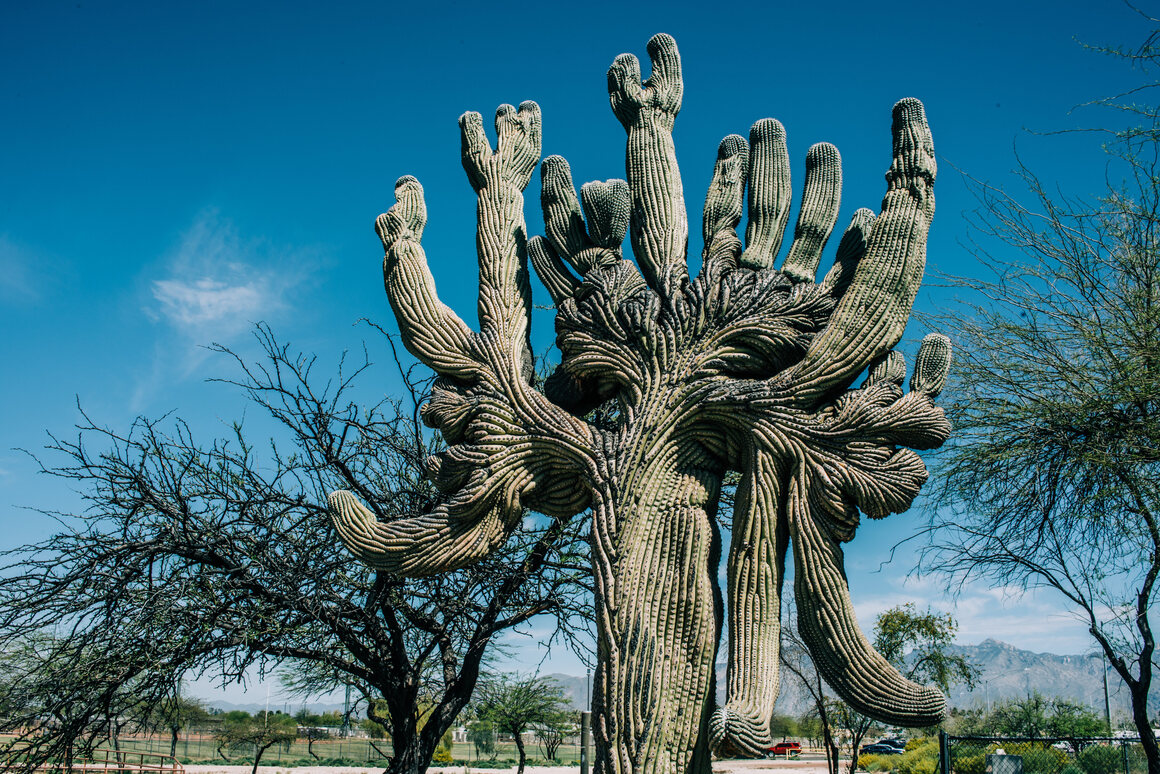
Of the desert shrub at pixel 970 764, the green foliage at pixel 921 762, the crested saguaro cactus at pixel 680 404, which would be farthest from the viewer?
the green foliage at pixel 921 762

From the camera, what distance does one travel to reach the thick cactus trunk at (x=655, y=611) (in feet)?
15.2

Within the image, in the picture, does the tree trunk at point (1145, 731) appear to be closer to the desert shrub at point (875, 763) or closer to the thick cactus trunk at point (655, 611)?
the thick cactus trunk at point (655, 611)

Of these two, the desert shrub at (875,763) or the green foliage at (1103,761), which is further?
the desert shrub at (875,763)

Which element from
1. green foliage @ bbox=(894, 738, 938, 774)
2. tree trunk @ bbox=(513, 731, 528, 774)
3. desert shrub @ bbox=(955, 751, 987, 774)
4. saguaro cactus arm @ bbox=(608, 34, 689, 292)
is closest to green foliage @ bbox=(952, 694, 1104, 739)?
green foliage @ bbox=(894, 738, 938, 774)

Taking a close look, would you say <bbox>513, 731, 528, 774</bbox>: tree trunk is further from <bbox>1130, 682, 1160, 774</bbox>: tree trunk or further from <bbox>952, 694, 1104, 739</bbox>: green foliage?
<bbox>952, 694, 1104, 739</bbox>: green foliage

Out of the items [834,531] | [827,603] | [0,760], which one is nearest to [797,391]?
[834,531]

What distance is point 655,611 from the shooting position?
191 inches

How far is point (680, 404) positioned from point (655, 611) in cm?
129

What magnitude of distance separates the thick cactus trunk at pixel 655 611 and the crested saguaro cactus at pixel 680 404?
13mm

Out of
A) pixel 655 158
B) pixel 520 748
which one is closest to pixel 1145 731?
pixel 655 158

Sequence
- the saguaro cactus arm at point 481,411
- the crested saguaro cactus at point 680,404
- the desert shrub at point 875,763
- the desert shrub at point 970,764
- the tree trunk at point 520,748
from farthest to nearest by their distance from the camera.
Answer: the desert shrub at point 875,763 < the tree trunk at point 520,748 < the desert shrub at point 970,764 < the saguaro cactus arm at point 481,411 < the crested saguaro cactus at point 680,404

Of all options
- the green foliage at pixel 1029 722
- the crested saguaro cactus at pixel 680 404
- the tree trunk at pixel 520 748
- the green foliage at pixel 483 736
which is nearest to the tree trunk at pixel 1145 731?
the crested saguaro cactus at pixel 680 404

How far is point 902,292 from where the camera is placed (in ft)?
17.1

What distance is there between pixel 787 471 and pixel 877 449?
54 centimetres
